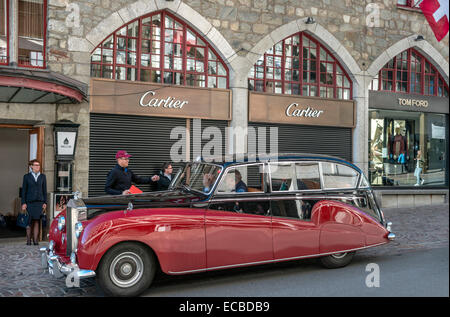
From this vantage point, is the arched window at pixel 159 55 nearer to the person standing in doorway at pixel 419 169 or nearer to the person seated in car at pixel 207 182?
the person seated in car at pixel 207 182

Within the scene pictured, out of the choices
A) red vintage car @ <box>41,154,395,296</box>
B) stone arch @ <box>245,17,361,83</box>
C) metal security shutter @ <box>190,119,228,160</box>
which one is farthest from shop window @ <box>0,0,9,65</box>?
stone arch @ <box>245,17,361,83</box>

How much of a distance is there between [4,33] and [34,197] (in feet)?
12.1

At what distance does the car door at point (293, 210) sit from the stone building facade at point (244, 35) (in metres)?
5.87

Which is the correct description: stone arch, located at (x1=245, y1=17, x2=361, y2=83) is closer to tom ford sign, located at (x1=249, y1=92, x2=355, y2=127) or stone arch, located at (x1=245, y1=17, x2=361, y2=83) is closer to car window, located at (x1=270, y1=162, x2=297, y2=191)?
tom ford sign, located at (x1=249, y1=92, x2=355, y2=127)

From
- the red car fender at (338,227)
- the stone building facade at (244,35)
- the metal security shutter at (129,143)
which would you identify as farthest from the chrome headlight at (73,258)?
the metal security shutter at (129,143)

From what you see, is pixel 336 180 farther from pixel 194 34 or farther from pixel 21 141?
pixel 21 141

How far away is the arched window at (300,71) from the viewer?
1318cm

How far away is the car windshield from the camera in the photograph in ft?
20.5

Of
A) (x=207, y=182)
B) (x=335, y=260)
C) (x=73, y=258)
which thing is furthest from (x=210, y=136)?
(x=73, y=258)

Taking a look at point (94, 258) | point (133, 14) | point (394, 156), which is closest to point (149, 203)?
point (94, 258)

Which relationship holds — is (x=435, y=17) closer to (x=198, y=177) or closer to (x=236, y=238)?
(x=198, y=177)

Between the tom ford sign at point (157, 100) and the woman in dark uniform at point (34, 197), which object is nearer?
the woman in dark uniform at point (34, 197)

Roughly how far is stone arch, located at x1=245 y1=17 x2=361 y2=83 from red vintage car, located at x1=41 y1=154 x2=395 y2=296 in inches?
260

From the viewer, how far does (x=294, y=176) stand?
660 cm
